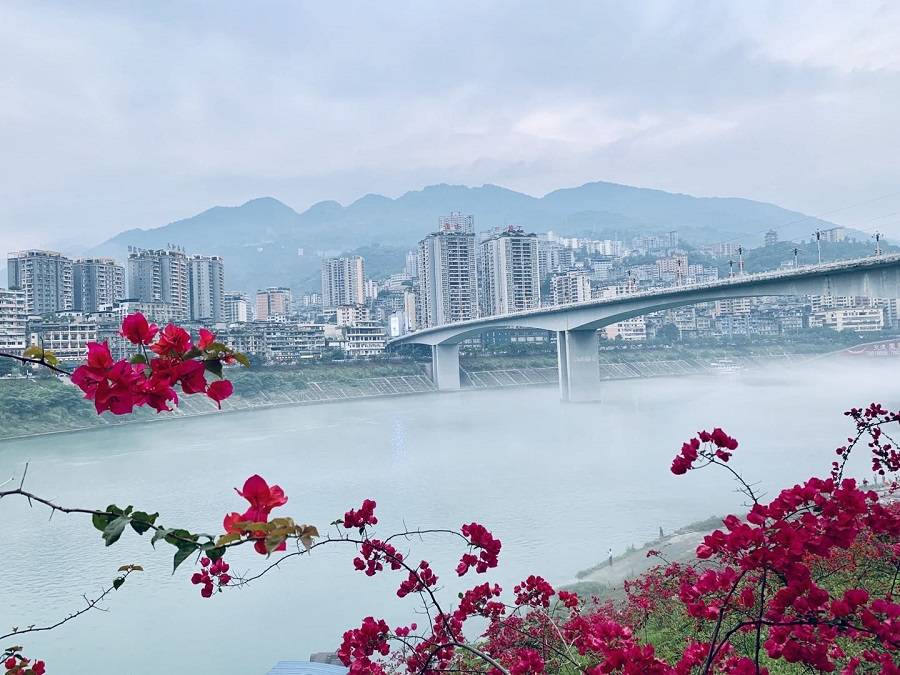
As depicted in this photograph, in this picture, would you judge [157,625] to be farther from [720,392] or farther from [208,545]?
[720,392]

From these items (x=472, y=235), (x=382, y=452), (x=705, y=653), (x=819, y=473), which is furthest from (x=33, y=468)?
(x=472, y=235)

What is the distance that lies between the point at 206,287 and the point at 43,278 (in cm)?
1365

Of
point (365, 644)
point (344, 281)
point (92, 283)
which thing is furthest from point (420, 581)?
point (344, 281)

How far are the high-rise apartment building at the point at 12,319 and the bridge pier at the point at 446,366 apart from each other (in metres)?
19.7

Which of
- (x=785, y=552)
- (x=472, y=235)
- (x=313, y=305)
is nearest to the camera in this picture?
(x=785, y=552)

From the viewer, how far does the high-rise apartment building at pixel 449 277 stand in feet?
181

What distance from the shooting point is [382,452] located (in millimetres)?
16453

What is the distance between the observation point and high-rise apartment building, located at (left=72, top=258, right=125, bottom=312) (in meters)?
52.1

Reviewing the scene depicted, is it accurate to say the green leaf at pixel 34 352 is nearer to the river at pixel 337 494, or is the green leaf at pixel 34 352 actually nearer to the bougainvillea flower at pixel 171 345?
the bougainvillea flower at pixel 171 345

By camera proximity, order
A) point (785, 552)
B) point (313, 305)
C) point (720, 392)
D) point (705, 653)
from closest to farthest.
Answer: point (785, 552)
point (705, 653)
point (720, 392)
point (313, 305)

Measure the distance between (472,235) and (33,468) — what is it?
44.2m

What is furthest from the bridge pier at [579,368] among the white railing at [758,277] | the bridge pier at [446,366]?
the bridge pier at [446,366]

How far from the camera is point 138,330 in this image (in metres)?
1.06

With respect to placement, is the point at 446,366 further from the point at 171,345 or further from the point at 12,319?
the point at 171,345
